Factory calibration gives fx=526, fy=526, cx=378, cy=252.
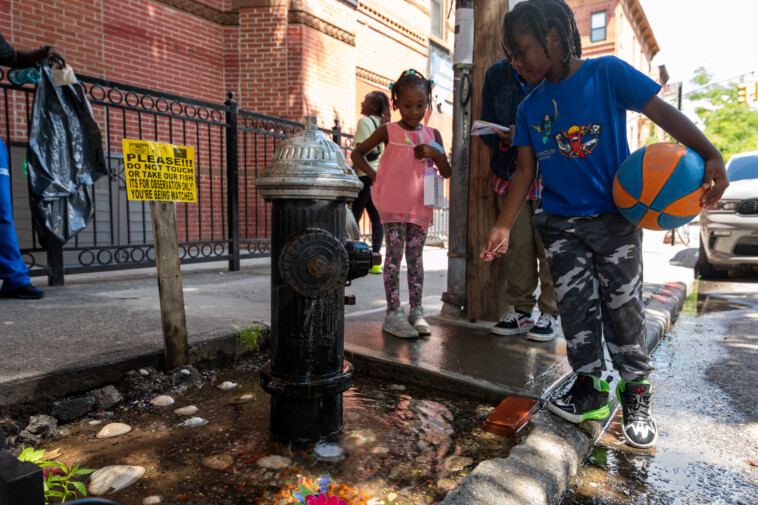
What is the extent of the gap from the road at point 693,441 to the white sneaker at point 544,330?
65 cm

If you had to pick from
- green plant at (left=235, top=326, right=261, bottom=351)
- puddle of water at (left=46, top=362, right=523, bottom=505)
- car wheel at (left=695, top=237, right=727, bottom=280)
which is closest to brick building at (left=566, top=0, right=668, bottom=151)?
car wheel at (left=695, top=237, right=727, bottom=280)

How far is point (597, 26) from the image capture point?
28.1 m

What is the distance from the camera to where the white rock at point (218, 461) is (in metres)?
1.93

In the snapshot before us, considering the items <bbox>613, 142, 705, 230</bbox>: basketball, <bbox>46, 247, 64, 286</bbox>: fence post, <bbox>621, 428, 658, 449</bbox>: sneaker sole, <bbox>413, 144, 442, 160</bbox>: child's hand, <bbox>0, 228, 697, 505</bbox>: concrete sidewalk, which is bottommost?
<bbox>621, 428, 658, 449</bbox>: sneaker sole

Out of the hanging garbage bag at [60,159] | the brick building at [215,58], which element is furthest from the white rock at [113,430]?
the brick building at [215,58]

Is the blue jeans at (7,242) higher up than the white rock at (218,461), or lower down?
higher up

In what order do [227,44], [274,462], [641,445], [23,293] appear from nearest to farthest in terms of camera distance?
[274,462] → [641,445] → [23,293] → [227,44]

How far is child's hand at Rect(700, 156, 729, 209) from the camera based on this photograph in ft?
6.48

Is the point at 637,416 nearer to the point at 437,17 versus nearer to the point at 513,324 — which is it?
the point at 513,324

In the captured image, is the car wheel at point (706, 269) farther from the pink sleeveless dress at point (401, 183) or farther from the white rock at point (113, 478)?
the white rock at point (113, 478)

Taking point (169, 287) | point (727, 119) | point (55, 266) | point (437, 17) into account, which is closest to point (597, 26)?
point (727, 119)

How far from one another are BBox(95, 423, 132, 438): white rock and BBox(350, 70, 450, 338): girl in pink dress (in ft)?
5.49

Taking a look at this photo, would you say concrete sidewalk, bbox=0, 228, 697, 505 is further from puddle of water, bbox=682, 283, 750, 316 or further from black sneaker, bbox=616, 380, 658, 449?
puddle of water, bbox=682, 283, 750, 316

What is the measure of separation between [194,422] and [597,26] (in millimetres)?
31356
